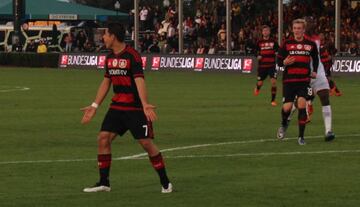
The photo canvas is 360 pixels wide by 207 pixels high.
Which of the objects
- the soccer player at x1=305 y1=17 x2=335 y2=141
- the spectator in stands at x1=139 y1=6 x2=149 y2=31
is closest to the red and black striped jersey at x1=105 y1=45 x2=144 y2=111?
the soccer player at x1=305 y1=17 x2=335 y2=141

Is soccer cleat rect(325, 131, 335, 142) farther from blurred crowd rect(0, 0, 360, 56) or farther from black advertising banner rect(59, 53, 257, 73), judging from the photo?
blurred crowd rect(0, 0, 360, 56)

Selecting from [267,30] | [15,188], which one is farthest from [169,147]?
[267,30]

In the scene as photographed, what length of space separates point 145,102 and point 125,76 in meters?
0.50

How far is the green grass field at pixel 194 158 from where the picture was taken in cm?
1302

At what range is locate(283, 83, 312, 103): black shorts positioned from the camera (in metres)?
19.3

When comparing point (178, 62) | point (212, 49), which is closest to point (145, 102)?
point (178, 62)

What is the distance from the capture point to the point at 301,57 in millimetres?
19297

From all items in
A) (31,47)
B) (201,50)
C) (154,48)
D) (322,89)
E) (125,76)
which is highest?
(31,47)

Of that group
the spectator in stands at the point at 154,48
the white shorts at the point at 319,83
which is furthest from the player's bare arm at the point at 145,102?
the spectator in stands at the point at 154,48

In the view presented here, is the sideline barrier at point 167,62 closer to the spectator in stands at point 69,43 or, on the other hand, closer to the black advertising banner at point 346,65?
the black advertising banner at point 346,65

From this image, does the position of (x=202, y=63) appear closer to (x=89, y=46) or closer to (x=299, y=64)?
(x=89, y=46)

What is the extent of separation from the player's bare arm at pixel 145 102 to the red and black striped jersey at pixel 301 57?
21.5 feet

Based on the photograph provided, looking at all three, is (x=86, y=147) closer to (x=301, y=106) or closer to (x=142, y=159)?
(x=142, y=159)

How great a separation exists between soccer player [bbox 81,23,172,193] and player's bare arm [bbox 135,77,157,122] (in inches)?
0.6
